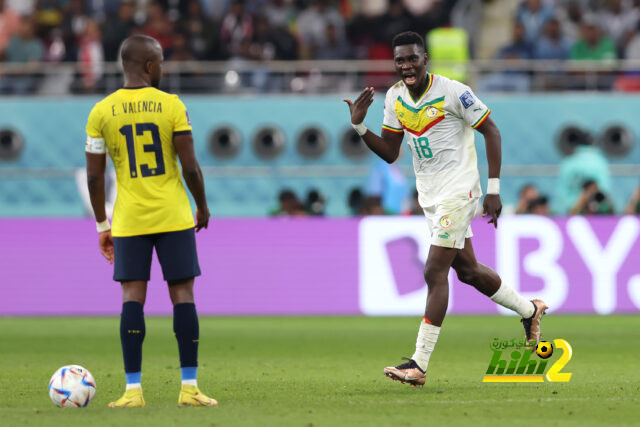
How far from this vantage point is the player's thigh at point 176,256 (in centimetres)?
726

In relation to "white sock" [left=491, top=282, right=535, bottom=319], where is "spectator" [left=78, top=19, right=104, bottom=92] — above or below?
above

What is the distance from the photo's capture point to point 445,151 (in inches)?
341

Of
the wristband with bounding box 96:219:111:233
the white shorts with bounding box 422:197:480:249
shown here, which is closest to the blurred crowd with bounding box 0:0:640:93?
the white shorts with bounding box 422:197:480:249

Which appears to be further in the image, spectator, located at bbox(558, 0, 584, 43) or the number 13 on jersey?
spectator, located at bbox(558, 0, 584, 43)

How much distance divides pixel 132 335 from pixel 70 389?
0.51m

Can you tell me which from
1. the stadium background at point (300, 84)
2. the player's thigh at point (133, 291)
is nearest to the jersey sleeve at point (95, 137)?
the player's thigh at point (133, 291)

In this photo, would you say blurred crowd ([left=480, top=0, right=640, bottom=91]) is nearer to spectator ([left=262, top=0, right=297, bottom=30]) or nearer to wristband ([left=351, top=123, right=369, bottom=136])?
spectator ([left=262, top=0, right=297, bottom=30])

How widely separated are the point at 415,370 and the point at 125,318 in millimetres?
2068

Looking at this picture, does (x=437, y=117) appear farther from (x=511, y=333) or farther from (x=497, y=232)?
(x=497, y=232)

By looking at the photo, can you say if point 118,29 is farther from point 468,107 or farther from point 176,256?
point 176,256

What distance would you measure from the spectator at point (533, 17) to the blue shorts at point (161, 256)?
49.9 ft

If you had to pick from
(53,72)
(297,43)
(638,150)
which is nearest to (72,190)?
(53,72)

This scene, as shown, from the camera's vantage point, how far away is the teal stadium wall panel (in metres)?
21.1

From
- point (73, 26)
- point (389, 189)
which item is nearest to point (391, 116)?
point (389, 189)
